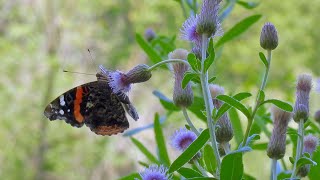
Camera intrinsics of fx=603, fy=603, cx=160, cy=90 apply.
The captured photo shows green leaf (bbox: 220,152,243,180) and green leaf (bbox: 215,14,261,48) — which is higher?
green leaf (bbox: 220,152,243,180)

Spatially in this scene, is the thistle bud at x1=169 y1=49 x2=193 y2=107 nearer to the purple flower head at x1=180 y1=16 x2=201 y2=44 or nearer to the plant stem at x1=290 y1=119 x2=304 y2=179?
the purple flower head at x1=180 y1=16 x2=201 y2=44

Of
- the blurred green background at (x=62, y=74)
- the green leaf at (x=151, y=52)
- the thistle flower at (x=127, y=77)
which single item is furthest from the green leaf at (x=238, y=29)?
the blurred green background at (x=62, y=74)

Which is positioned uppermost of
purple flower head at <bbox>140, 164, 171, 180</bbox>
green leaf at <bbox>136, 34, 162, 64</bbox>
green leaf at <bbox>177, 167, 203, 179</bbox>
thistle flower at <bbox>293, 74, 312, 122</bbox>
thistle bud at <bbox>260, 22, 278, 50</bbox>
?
thistle bud at <bbox>260, 22, 278, 50</bbox>

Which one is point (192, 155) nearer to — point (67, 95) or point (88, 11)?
point (67, 95)

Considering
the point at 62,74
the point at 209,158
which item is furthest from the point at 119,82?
the point at 62,74

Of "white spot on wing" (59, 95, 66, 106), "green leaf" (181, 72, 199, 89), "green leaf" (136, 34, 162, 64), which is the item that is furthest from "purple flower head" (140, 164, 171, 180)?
"green leaf" (136, 34, 162, 64)

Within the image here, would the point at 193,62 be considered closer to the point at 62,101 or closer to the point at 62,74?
the point at 62,101

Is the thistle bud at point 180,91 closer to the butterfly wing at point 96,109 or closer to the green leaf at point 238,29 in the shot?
the butterfly wing at point 96,109

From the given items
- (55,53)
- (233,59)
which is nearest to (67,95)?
(55,53)
